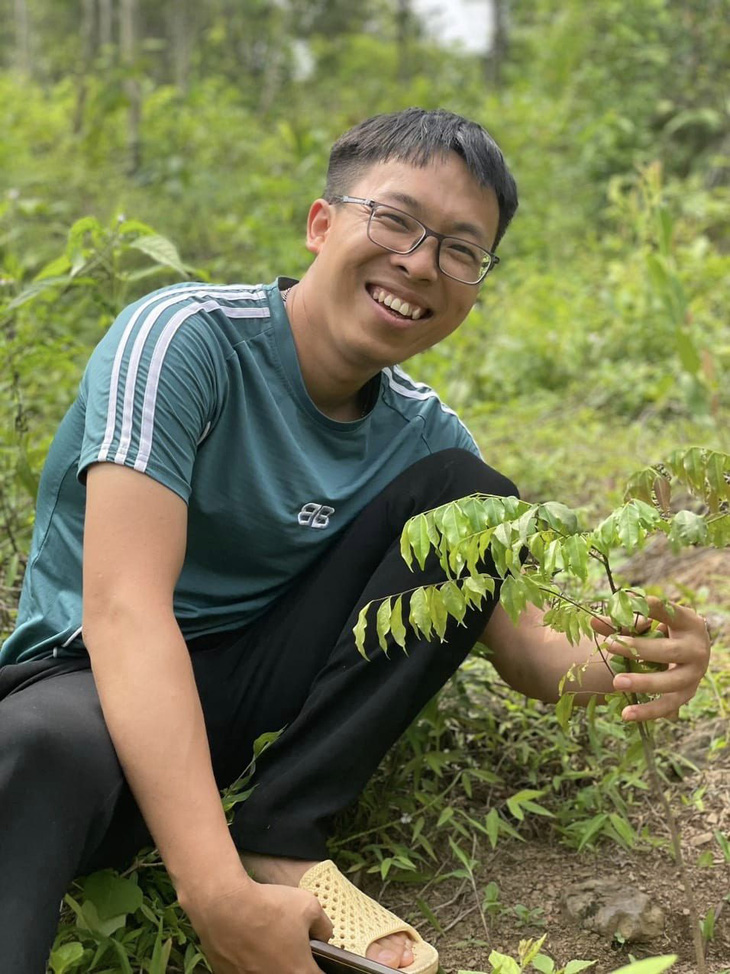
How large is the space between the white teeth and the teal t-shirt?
0.18 metres

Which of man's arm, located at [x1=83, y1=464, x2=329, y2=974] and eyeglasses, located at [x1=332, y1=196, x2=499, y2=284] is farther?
eyeglasses, located at [x1=332, y1=196, x2=499, y2=284]

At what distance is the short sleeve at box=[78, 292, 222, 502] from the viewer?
166 centimetres

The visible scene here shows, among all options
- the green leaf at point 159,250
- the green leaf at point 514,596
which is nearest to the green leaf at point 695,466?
the green leaf at point 514,596

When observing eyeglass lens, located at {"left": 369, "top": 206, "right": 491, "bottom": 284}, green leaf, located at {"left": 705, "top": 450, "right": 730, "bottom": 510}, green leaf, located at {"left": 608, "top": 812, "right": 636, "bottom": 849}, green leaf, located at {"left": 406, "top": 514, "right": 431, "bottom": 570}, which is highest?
eyeglass lens, located at {"left": 369, "top": 206, "right": 491, "bottom": 284}

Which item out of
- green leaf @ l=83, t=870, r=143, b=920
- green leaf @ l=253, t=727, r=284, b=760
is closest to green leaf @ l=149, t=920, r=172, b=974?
green leaf @ l=83, t=870, r=143, b=920

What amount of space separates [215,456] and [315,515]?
0.78 feet

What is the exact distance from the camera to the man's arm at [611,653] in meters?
1.66

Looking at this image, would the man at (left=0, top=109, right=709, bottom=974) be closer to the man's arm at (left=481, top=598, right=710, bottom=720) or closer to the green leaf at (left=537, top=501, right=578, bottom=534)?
the man's arm at (left=481, top=598, right=710, bottom=720)

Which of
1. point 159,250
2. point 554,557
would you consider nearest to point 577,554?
point 554,557

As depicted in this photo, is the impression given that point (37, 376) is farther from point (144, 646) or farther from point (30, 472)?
point (144, 646)

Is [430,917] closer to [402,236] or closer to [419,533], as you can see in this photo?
[419,533]

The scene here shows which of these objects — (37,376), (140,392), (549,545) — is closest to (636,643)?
(549,545)

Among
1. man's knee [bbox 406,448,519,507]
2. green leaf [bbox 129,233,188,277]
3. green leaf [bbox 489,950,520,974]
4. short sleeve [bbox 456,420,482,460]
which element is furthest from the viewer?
green leaf [bbox 129,233,188,277]

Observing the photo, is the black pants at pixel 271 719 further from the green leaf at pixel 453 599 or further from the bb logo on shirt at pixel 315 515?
the green leaf at pixel 453 599
